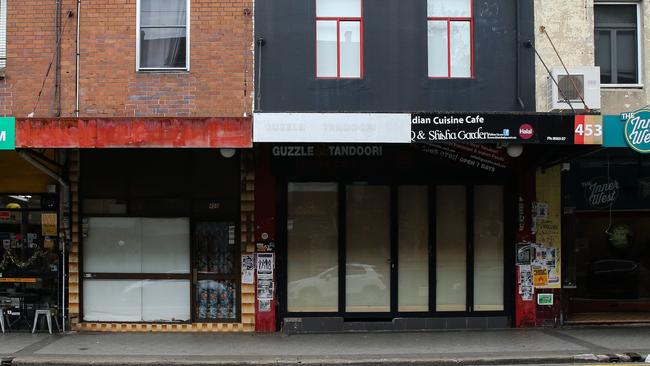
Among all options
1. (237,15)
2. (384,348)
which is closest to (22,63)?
(237,15)

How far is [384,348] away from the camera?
10.2 m

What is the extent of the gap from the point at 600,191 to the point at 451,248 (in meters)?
3.06

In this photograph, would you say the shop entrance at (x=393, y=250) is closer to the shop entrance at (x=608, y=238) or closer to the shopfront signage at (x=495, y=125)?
the shop entrance at (x=608, y=238)

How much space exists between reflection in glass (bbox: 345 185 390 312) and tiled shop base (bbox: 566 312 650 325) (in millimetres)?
3618

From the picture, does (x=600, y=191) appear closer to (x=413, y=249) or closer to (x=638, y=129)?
(x=638, y=129)

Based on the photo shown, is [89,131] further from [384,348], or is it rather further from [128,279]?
[384,348]

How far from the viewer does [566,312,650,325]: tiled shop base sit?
1201 cm

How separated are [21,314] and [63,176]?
2595mm

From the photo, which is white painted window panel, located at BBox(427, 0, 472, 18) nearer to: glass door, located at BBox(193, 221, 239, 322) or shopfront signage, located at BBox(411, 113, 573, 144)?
shopfront signage, located at BBox(411, 113, 573, 144)

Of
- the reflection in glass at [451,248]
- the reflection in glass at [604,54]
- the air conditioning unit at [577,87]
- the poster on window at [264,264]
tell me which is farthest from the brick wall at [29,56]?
the reflection in glass at [604,54]

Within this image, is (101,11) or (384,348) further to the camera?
(101,11)

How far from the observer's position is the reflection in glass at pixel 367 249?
11.8 m

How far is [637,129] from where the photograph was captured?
10.0m

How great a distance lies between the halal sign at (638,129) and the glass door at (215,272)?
6793 millimetres
